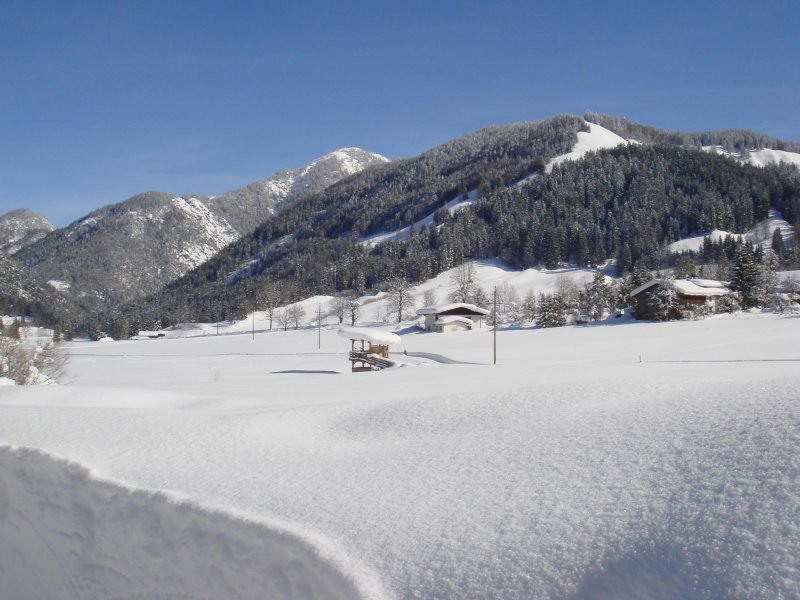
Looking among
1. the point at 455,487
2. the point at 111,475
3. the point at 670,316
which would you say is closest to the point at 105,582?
the point at 111,475

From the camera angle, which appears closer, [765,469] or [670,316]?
[765,469]

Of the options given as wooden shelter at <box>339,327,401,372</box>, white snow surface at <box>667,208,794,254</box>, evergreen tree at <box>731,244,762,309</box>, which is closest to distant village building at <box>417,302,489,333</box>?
evergreen tree at <box>731,244,762,309</box>

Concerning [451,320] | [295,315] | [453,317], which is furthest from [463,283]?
[295,315]

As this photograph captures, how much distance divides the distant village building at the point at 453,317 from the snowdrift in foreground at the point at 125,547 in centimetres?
7895

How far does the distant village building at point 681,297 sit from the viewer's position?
74.6 metres

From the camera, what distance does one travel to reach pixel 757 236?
151 meters

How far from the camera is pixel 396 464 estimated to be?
30.1 ft

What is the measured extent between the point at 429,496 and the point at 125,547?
4.40m

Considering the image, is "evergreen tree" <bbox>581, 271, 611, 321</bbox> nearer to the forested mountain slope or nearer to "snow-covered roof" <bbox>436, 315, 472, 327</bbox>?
"snow-covered roof" <bbox>436, 315, 472, 327</bbox>

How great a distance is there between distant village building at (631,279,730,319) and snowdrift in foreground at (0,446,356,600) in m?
74.5

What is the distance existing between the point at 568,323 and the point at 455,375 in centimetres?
6007

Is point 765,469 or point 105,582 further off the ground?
point 765,469

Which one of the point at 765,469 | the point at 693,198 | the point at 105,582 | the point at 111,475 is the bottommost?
the point at 105,582

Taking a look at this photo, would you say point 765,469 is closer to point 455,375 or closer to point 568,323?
point 455,375
